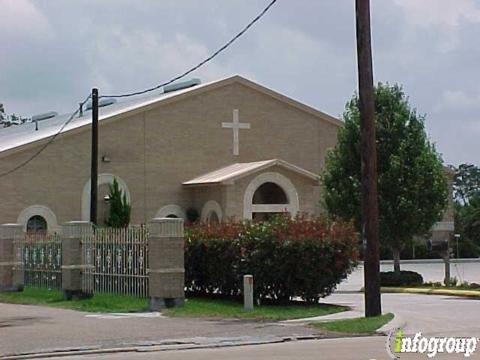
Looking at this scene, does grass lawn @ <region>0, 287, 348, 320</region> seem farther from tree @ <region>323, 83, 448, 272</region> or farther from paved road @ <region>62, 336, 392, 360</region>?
tree @ <region>323, 83, 448, 272</region>

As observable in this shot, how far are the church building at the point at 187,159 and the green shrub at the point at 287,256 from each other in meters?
23.0

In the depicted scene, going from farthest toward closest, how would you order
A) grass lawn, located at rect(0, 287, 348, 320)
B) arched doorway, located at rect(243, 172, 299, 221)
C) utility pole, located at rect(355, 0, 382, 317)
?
arched doorway, located at rect(243, 172, 299, 221) < grass lawn, located at rect(0, 287, 348, 320) < utility pole, located at rect(355, 0, 382, 317)

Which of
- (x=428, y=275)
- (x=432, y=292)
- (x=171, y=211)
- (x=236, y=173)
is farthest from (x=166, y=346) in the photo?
(x=171, y=211)

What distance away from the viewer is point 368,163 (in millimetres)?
21125

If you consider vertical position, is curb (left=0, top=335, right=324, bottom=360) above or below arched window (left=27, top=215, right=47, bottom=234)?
below

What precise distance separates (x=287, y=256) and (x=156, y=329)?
20.4 ft

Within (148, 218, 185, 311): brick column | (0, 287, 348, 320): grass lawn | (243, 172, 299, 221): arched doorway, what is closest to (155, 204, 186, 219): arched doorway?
(243, 172, 299, 221): arched doorway

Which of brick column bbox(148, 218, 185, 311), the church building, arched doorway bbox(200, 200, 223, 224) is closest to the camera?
brick column bbox(148, 218, 185, 311)

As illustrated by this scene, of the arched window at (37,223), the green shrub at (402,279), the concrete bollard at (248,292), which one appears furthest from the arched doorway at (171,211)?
the concrete bollard at (248,292)

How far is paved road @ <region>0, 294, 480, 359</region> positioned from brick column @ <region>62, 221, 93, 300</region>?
2880 mm

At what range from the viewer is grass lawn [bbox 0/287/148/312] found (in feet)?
82.4

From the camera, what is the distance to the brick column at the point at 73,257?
28.5m

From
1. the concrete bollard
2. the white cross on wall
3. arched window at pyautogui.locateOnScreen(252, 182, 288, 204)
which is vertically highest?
the white cross on wall

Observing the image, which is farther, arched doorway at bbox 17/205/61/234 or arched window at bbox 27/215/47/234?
arched window at bbox 27/215/47/234
